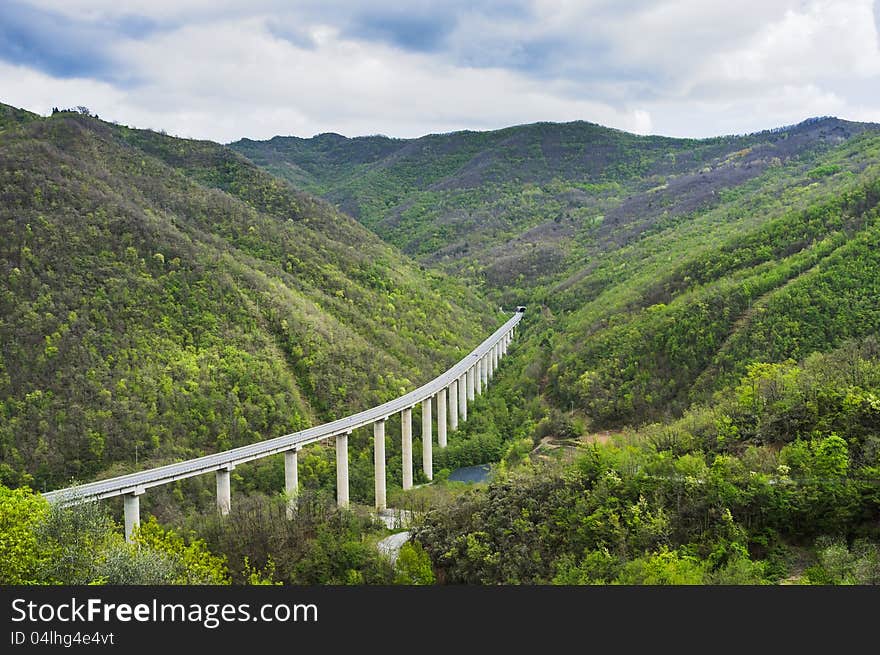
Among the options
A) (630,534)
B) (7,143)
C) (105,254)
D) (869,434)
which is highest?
(7,143)

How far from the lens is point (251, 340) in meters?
72.3

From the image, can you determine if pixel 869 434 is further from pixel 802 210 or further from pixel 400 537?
pixel 802 210

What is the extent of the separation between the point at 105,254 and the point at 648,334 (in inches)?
2171

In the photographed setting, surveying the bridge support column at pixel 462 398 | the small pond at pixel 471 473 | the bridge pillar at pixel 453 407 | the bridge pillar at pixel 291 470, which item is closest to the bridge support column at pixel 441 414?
the bridge pillar at pixel 453 407

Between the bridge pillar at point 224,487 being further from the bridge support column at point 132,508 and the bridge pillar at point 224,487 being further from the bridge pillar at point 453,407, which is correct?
the bridge pillar at point 453,407

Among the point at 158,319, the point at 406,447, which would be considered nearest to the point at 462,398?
the point at 406,447

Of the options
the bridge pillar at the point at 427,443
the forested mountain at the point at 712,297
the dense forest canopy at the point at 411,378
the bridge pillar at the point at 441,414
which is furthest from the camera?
the bridge pillar at the point at 441,414

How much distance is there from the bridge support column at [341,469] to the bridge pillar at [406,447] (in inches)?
403

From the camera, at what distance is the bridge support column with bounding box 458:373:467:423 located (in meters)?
92.8

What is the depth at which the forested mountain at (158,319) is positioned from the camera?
5672 cm

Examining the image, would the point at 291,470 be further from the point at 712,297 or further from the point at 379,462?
the point at 712,297

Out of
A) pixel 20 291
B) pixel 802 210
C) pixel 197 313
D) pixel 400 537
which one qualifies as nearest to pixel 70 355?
pixel 20 291

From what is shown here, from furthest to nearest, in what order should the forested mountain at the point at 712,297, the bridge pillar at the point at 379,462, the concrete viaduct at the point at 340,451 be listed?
the forested mountain at the point at 712,297
the bridge pillar at the point at 379,462
the concrete viaduct at the point at 340,451

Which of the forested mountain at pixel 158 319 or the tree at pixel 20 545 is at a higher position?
the forested mountain at pixel 158 319
